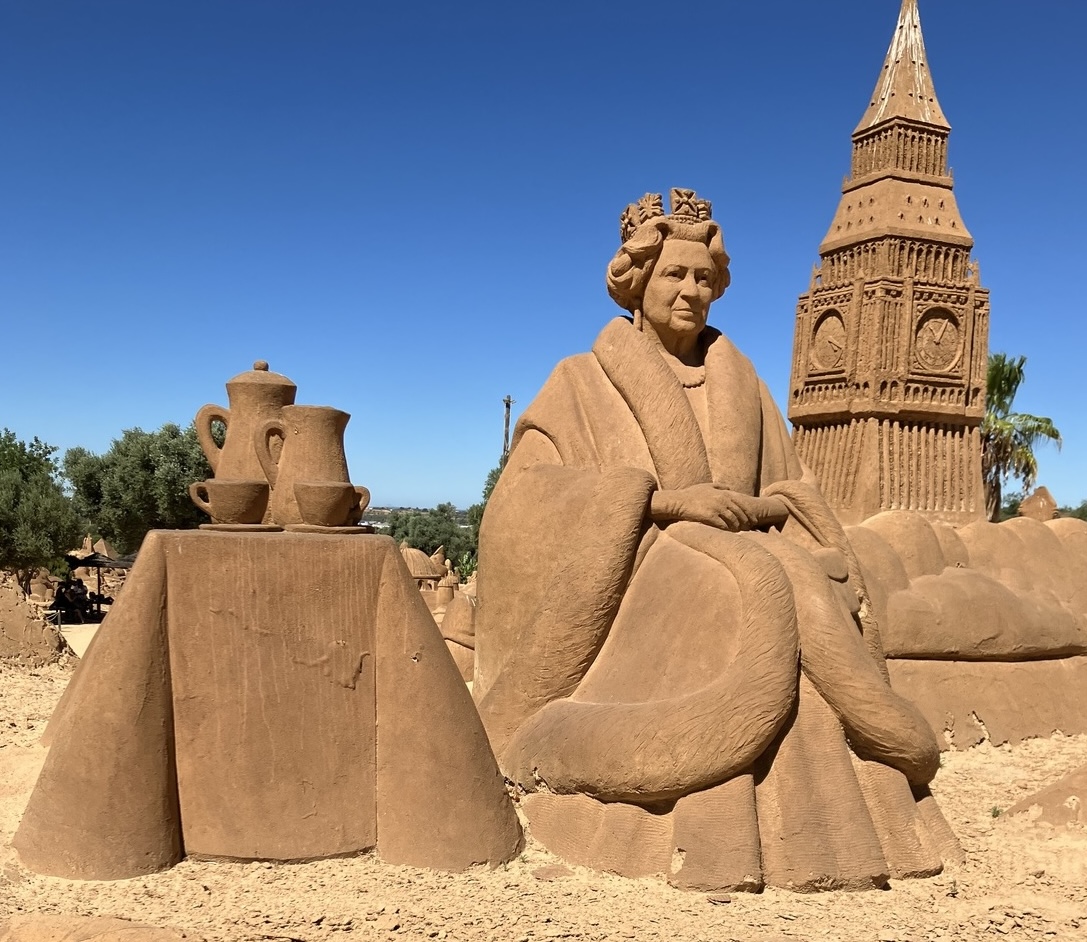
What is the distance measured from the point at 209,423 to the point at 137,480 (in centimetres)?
2248

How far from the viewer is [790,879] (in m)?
3.58

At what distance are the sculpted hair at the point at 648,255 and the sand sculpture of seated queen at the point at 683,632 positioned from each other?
1 cm

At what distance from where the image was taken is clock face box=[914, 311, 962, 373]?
566 inches

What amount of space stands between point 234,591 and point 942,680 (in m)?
5.70

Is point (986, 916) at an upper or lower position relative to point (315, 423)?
lower

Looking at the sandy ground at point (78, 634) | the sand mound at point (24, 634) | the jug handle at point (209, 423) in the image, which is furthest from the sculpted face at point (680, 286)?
the sandy ground at point (78, 634)

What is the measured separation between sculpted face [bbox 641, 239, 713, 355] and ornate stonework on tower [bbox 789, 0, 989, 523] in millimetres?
9884

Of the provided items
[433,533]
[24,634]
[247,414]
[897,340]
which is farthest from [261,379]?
[433,533]

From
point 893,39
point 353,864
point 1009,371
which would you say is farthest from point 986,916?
point 1009,371

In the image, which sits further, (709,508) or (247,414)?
(709,508)

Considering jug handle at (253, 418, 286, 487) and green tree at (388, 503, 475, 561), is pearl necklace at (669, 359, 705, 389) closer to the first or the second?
jug handle at (253, 418, 286, 487)

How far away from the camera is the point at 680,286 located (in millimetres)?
5090

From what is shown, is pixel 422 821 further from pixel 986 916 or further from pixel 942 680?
pixel 942 680

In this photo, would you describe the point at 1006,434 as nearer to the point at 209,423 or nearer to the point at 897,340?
the point at 897,340
